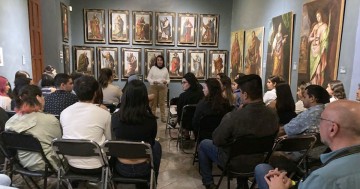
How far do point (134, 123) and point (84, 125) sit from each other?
0.46 m

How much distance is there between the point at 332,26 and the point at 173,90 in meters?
5.86

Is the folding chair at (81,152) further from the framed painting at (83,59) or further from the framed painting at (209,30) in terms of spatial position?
the framed painting at (209,30)

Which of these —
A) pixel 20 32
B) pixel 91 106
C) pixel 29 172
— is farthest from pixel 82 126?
pixel 20 32

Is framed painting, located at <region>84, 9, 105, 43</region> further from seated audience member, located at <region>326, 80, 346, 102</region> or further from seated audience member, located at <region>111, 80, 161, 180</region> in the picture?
seated audience member, located at <region>326, 80, 346, 102</region>

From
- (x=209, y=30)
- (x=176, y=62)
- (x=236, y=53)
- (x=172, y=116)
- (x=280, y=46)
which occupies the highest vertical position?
(x=209, y=30)

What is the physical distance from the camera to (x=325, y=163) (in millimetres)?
1413

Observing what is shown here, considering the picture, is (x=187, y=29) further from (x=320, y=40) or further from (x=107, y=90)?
(x=320, y=40)

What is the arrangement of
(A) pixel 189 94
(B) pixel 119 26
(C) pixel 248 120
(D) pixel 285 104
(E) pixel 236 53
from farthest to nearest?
(B) pixel 119 26, (E) pixel 236 53, (A) pixel 189 94, (D) pixel 285 104, (C) pixel 248 120

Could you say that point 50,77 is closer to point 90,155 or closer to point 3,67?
point 3,67

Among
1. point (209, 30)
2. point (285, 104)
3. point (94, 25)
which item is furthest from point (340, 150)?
point (94, 25)

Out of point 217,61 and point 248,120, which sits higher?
point 217,61

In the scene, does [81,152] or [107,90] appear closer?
[81,152]

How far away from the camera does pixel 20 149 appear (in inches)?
103

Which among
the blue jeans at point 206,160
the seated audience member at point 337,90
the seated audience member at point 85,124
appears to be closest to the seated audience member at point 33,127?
the seated audience member at point 85,124
